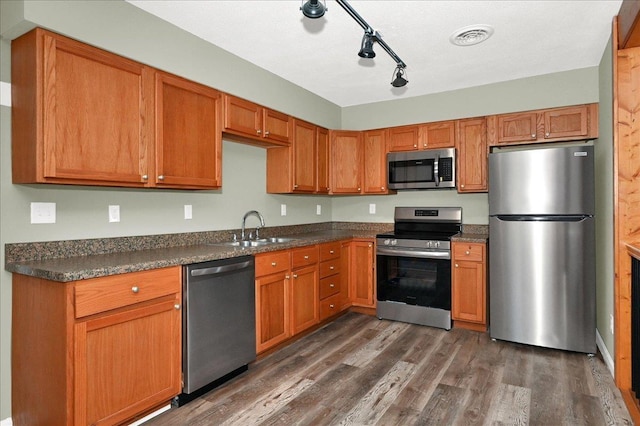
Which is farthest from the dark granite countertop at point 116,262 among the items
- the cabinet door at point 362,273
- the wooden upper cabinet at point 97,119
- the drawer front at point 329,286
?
the cabinet door at point 362,273

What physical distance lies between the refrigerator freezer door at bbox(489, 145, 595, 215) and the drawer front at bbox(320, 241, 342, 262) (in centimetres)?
154

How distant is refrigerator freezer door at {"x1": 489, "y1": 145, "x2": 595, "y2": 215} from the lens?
3.00 m

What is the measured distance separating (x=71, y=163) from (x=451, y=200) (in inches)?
143

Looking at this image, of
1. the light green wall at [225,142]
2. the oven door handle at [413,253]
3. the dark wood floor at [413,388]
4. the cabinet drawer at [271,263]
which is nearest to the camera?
the light green wall at [225,142]

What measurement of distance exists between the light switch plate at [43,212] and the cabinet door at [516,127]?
12.4ft

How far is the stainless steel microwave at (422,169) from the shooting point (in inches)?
156

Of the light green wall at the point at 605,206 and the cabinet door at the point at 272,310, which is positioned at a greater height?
the light green wall at the point at 605,206

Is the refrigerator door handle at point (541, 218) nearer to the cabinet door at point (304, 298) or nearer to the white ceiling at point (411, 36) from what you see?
the white ceiling at point (411, 36)

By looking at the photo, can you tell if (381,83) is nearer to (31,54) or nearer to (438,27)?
(438,27)

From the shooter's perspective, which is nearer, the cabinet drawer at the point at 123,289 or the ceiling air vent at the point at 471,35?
the cabinet drawer at the point at 123,289

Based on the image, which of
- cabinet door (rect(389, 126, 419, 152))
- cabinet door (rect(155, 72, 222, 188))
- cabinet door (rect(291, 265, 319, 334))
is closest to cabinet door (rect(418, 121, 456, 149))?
cabinet door (rect(389, 126, 419, 152))

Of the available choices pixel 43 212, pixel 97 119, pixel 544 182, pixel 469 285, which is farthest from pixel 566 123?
pixel 43 212

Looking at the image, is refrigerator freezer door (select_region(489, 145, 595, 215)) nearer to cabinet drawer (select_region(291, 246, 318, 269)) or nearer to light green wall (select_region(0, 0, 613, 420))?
light green wall (select_region(0, 0, 613, 420))

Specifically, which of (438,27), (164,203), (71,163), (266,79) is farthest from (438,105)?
(71,163)
